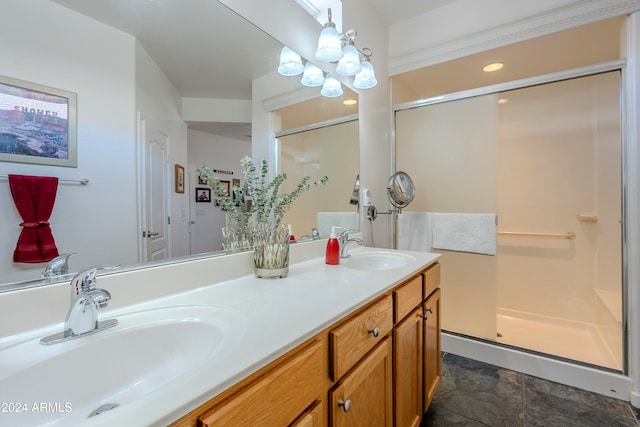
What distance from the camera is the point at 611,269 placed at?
7.28ft

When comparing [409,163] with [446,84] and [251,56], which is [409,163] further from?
[251,56]

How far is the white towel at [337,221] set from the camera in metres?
1.77

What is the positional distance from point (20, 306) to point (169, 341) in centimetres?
33

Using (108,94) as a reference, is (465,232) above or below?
below

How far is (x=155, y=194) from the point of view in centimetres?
94

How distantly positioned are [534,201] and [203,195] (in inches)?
115

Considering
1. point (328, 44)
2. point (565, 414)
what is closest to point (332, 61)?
point (328, 44)

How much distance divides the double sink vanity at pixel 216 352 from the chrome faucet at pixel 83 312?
3 centimetres

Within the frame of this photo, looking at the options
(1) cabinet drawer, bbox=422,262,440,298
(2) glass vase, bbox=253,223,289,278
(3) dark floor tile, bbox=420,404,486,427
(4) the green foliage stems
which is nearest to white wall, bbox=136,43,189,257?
(4) the green foliage stems

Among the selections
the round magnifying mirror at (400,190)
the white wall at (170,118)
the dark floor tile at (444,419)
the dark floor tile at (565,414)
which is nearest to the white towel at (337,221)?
the round magnifying mirror at (400,190)

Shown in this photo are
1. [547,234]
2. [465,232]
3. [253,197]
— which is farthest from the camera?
[547,234]

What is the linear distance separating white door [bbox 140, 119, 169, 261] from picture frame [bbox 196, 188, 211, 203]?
12 cm

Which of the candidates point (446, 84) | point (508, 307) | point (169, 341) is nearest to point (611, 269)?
point (508, 307)

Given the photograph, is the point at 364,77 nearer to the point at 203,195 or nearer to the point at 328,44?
the point at 328,44
